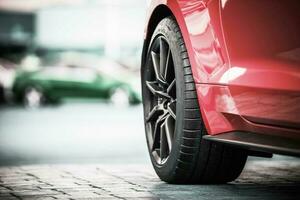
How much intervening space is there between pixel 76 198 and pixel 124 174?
4.10 ft

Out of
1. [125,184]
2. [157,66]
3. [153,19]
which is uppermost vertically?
[153,19]

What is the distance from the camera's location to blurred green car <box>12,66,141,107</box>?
24078mm

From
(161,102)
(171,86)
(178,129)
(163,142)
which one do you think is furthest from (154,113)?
(178,129)

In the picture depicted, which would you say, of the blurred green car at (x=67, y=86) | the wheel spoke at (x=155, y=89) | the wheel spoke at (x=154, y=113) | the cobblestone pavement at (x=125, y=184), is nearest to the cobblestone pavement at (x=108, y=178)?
the cobblestone pavement at (x=125, y=184)

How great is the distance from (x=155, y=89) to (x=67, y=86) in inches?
755

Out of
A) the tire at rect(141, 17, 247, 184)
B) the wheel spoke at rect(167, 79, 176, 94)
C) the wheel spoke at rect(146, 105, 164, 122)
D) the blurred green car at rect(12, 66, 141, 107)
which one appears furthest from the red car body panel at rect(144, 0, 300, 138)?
the blurred green car at rect(12, 66, 141, 107)

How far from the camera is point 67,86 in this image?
24219 millimetres

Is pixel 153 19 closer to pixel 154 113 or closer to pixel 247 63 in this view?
pixel 154 113

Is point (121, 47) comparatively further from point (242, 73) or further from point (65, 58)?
point (242, 73)

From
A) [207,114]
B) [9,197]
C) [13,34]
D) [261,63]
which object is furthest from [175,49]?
[13,34]

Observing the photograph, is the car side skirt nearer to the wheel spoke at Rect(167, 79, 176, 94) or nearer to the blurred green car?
the wheel spoke at Rect(167, 79, 176, 94)

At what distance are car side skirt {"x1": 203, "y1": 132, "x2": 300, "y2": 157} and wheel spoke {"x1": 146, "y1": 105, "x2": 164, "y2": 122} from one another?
2.64ft

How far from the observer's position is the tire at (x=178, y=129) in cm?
457

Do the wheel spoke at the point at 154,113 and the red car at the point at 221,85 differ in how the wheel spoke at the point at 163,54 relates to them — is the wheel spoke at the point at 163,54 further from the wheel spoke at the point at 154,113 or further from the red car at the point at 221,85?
the wheel spoke at the point at 154,113
